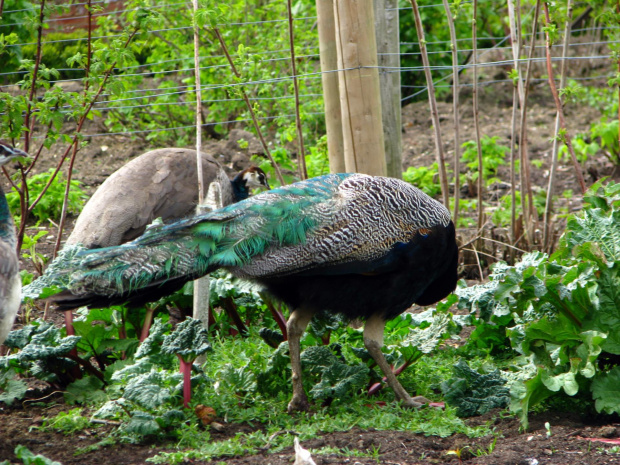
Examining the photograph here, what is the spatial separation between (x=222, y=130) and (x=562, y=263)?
6.19 m

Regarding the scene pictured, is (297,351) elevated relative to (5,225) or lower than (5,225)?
lower

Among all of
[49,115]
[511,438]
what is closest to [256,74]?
[49,115]

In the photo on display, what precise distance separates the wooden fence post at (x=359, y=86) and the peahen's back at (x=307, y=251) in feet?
1.97

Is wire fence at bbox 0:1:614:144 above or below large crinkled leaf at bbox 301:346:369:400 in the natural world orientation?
above

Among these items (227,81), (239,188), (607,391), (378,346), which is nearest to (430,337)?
(378,346)

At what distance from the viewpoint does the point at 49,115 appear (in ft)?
13.8

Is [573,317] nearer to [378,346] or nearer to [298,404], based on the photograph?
[378,346]

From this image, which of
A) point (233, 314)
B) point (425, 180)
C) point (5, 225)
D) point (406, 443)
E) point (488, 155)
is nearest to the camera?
point (406, 443)

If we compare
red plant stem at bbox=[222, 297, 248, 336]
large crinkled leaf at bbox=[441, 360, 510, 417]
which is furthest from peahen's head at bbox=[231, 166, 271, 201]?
large crinkled leaf at bbox=[441, 360, 510, 417]

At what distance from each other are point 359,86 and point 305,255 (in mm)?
1409

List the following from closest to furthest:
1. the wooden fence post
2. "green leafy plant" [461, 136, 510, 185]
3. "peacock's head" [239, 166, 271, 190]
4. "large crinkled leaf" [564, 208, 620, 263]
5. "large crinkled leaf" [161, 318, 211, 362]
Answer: "large crinkled leaf" [161, 318, 211, 362] → "large crinkled leaf" [564, 208, 620, 263] → the wooden fence post → "peacock's head" [239, 166, 271, 190] → "green leafy plant" [461, 136, 510, 185]

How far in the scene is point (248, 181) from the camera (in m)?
7.04

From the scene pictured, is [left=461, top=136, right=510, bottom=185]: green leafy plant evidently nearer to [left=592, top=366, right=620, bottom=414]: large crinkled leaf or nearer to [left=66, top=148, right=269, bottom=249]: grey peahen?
[left=66, top=148, right=269, bottom=249]: grey peahen

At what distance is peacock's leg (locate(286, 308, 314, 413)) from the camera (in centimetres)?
388
